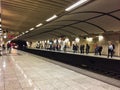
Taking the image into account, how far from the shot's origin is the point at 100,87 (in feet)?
20.6

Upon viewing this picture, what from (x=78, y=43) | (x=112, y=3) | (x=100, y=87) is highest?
(x=112, y=3)

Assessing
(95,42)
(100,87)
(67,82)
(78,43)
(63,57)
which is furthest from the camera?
(78,43)

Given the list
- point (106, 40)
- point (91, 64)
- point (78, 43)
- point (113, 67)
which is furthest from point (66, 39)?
point (113, 67)

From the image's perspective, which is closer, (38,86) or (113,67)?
(38,86)

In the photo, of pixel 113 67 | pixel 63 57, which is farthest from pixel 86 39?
pixel 113 67

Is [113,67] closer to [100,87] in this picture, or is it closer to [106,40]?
[100,87]

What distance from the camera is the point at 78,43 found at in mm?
32562

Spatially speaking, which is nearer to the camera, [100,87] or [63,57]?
[100,87]

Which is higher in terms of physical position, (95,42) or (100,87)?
(95,42)

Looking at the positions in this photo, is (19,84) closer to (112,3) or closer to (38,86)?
(38,86)

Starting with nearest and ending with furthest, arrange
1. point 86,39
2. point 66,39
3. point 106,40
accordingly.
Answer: point 106,40 → point 86,39 → point 66,39

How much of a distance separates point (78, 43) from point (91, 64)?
762 inches

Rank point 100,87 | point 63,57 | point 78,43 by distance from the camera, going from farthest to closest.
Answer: point 78,43
point 63,57
point 100,87

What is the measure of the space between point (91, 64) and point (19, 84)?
796 cm
